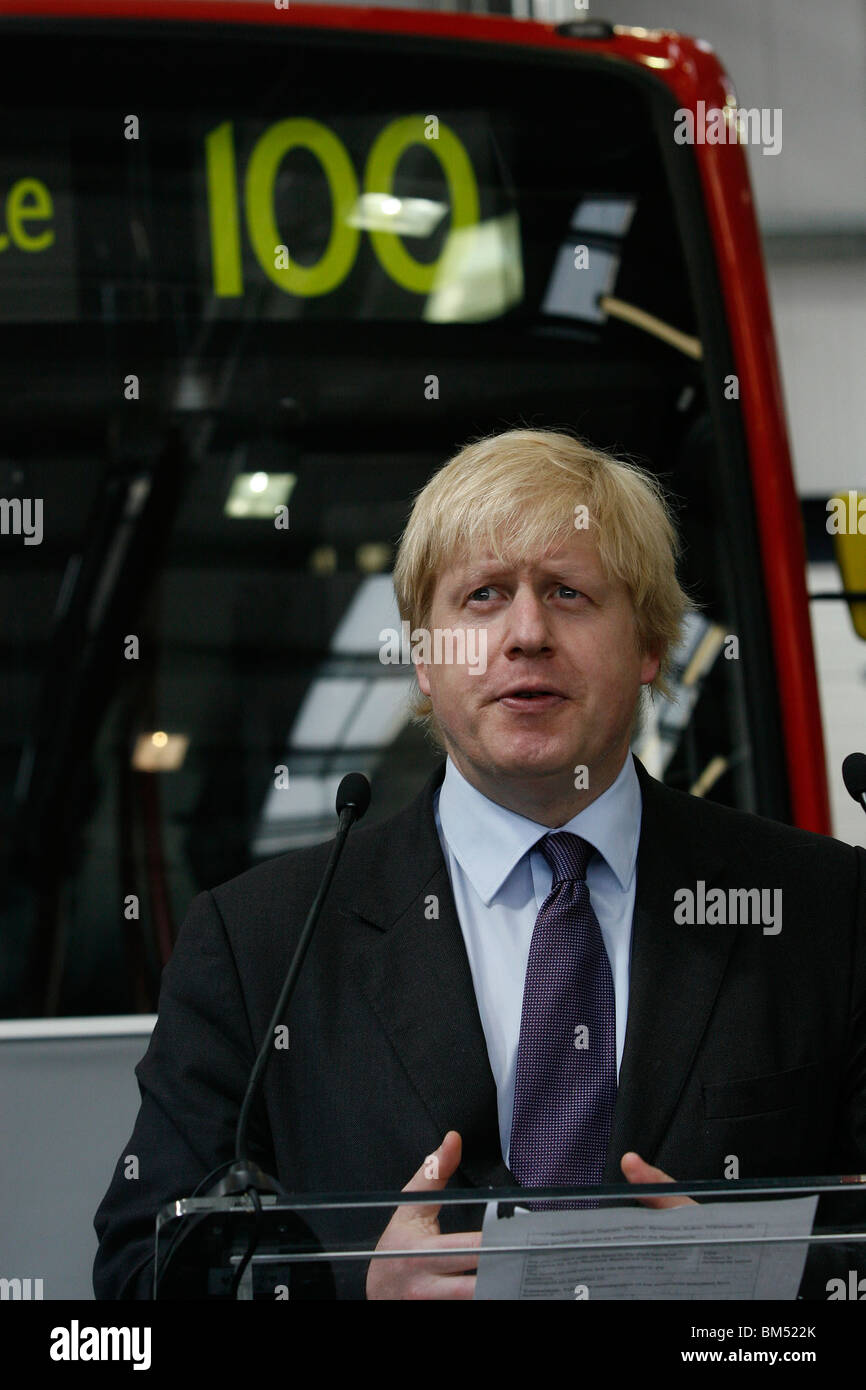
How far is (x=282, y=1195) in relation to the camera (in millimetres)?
1158

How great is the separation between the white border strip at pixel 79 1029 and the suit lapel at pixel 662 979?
89cm

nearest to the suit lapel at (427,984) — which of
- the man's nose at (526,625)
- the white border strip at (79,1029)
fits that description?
the man's nose at (526,625)

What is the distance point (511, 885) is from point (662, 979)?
173mm

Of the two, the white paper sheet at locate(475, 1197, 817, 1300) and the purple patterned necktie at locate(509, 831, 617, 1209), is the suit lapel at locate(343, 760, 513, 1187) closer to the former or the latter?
the purple patterned necktie at locate(509, 831, 617, 1209)

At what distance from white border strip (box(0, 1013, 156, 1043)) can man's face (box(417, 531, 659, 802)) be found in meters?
0.85

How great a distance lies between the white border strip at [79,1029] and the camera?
7.58ft

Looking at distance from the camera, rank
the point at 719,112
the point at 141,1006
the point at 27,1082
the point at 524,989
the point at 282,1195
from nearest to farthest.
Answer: the point at 282,1195 < the point at 524,989 < the point at 27,1082 < the point at 141,1006 < the point at 719,112

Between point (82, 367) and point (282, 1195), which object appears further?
Answer: point (82, 367)

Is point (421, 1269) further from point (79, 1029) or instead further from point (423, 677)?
point (79, 1029)

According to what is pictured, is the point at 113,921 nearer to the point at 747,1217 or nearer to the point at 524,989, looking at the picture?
the point at 524,989

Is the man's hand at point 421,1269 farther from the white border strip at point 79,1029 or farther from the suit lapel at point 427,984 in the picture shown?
the white border strip at point 79,1029

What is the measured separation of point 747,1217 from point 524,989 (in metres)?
0.51
